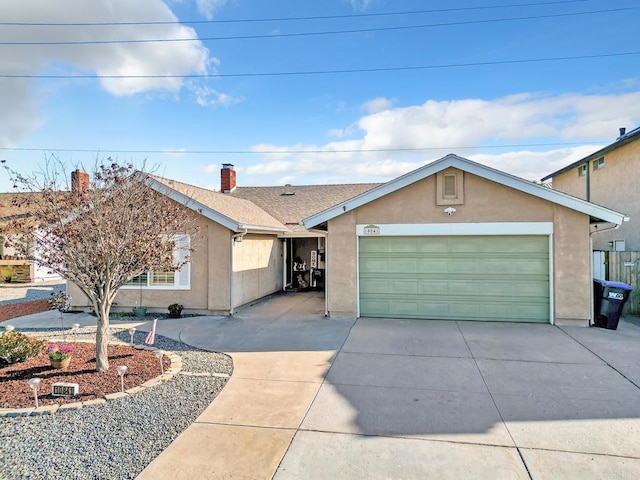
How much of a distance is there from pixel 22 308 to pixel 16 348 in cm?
851

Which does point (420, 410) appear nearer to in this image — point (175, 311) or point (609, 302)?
point (609, 302)

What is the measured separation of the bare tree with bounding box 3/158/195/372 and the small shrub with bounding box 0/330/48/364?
147 centimetres

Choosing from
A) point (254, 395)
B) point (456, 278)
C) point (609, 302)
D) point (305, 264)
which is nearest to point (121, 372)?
point (254, 395)

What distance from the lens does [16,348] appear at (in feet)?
20.7

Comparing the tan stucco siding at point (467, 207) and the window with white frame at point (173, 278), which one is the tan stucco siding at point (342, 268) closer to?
the tan stucco siding at point (467, 207)

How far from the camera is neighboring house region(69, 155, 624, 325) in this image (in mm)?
9695

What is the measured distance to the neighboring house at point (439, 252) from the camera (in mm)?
9695

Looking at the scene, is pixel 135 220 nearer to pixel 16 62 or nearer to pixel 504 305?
pixel 504 305

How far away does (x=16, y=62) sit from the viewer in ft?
49.5

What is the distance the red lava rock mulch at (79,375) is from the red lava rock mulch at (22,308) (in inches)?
262

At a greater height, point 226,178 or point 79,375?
point 226,178

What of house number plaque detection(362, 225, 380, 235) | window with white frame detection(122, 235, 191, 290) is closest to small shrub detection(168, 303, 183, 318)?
window with white frame detection(122, 235, 191, 290)

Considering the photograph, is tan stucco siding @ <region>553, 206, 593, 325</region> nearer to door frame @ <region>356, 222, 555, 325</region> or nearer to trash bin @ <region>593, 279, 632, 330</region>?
door frame @ <region>356, 222, 555, 325</region>

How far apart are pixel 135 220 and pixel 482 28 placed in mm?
12448
